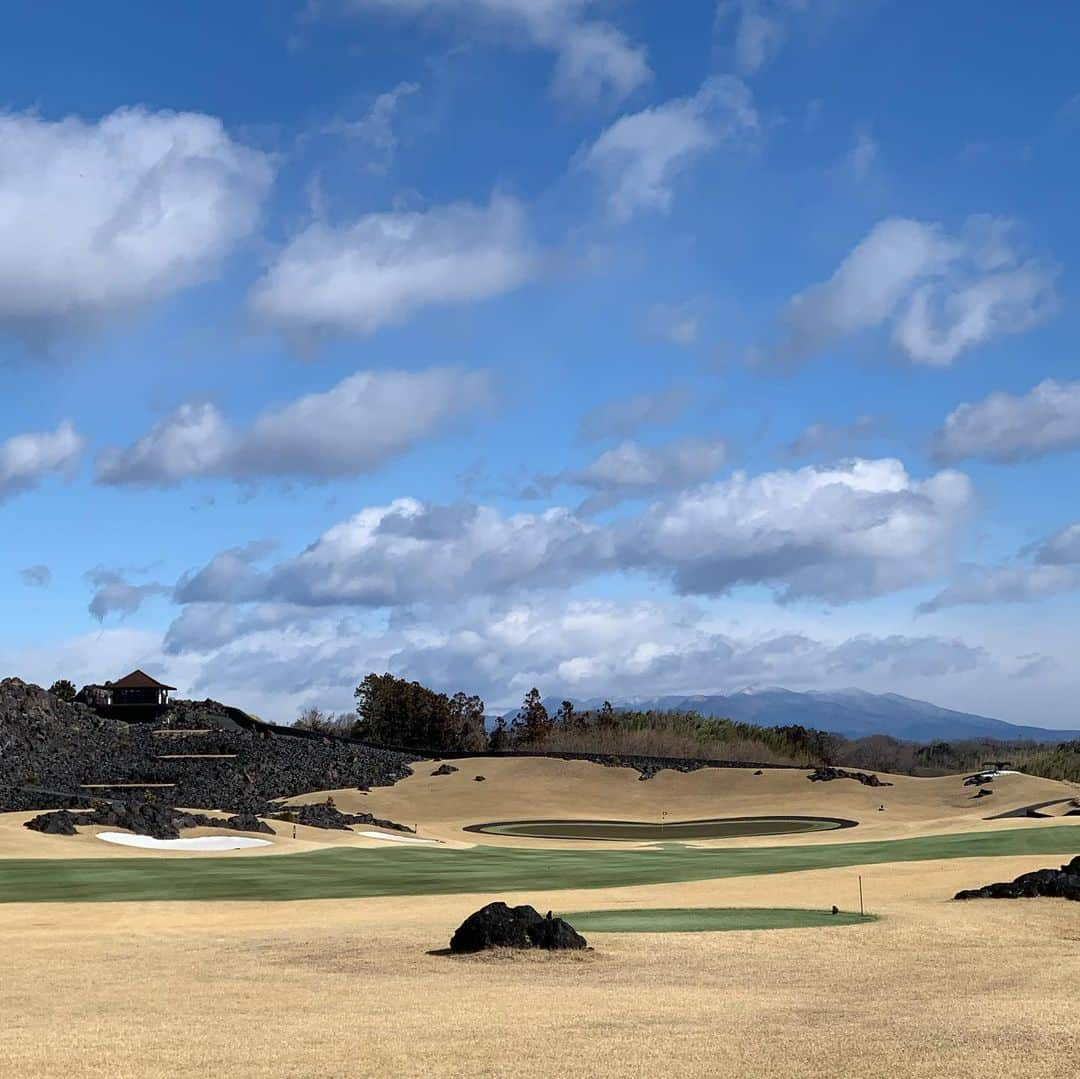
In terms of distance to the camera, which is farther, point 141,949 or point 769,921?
point 769,921

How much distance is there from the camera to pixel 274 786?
6931cm

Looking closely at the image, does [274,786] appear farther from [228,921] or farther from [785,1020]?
[785,1020]

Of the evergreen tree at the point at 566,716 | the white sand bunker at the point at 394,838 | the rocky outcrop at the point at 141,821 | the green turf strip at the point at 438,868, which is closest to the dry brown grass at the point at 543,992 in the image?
the green turf strip at the point at 438,868

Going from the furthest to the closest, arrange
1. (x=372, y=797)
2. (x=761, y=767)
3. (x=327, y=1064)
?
(x=761, y=767)
(x=372, y=797)
(x=327, y=1064)

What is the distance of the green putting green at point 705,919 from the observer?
23859 millimetres

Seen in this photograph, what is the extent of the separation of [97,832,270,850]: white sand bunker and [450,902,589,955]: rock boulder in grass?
23982 millimetres

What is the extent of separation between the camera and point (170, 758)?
7594 centimetres

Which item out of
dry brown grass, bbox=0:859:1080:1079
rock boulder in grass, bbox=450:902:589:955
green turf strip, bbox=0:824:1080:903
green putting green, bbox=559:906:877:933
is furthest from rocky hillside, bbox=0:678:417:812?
rock boulder in grass, bbox=450:902:589:955

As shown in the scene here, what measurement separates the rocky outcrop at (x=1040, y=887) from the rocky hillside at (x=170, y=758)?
120ft

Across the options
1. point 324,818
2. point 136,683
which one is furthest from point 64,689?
point 324,818

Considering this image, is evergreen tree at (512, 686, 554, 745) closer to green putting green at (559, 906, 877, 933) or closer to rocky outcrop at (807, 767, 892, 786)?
rocky outcrop at (807, 767, 892, 786)

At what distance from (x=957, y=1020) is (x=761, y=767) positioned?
58.1m

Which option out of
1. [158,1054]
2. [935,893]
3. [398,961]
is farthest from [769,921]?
[158,1054]

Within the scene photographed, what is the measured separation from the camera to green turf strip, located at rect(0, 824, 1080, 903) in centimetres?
3175
